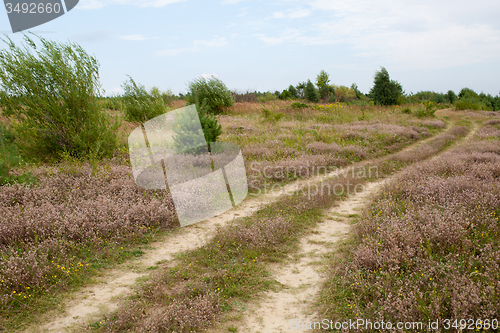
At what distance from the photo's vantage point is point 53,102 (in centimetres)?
1017

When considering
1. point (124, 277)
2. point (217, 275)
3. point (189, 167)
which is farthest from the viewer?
point (189, 167)

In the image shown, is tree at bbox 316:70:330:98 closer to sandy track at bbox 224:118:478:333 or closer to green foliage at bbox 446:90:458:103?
green foliage at bbox 446:90:458:103

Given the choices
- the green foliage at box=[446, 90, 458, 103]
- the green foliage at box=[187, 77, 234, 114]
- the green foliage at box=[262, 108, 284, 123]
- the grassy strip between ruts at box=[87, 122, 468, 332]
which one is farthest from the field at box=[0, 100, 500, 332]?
the green foliage at box=[446, 90, 458, 103]

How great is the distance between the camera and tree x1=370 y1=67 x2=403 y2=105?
34.8 m

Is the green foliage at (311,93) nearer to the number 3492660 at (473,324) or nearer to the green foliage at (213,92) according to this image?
the green foliage at (213,92)

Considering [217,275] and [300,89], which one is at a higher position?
[300,89]

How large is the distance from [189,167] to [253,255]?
524cm

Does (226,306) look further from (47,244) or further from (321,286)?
(47,244)

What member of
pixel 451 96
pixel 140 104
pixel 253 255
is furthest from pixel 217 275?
pixel 451 96

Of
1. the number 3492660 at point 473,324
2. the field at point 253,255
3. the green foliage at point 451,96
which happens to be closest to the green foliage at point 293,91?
the green foliage at point 451,96

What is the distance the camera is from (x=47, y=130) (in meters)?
10.2

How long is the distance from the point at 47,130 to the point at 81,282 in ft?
26.5

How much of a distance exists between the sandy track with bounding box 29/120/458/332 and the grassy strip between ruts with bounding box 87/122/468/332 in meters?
0.22

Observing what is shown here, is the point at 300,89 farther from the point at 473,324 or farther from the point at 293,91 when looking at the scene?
the point at 473,324
